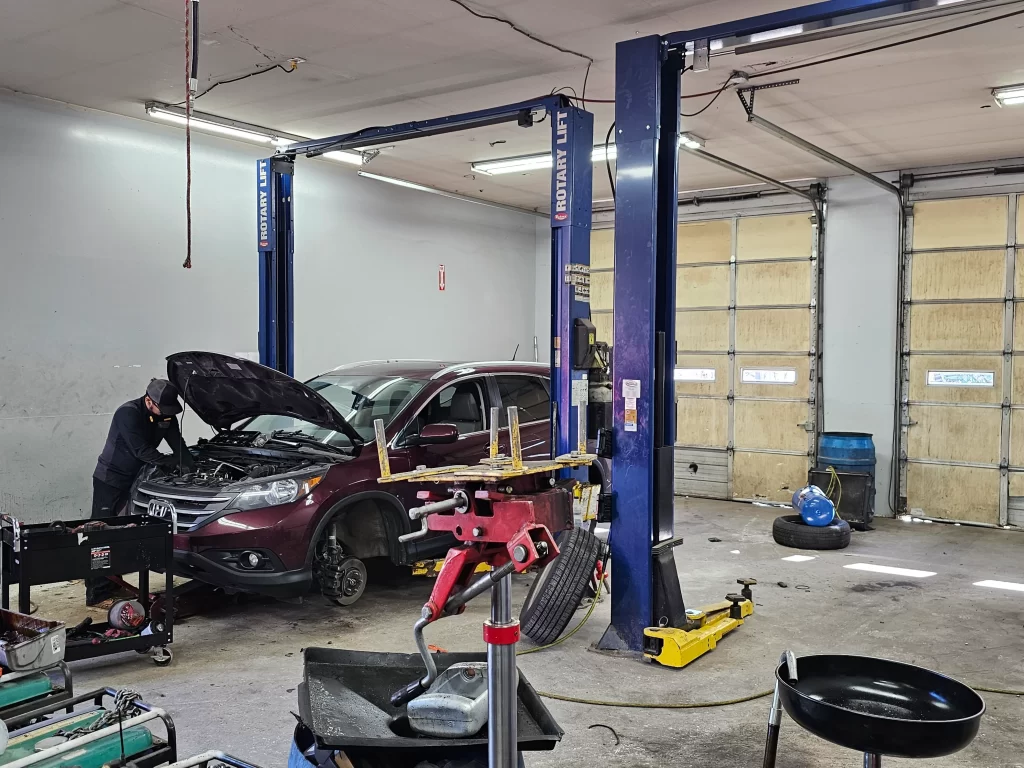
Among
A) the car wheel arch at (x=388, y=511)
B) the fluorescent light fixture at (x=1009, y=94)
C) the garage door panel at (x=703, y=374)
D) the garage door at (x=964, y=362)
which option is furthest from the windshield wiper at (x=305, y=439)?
the garage door at (x=964, y=362)

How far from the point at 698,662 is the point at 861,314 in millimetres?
6523

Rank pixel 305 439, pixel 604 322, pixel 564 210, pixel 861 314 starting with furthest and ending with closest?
pixel 604 322, pixel 861 314, pixel 564 210, pixel 305 439

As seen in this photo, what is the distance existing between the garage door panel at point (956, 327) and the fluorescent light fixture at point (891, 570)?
3431 mm

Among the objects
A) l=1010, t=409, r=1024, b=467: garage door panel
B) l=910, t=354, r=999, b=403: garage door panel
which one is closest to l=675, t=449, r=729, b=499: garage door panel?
l=910, t=354, r=999, b=403: garage door panel

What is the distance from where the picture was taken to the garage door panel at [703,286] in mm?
11266

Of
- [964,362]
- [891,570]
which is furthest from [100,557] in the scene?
[964,362]

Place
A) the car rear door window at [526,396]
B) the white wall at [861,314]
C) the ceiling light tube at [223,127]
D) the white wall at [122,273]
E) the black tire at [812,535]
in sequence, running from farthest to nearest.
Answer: the white wall at [861,314] < the black tire at [812,535] < the ceiling light tube at [223,127] < the white wall at [122,273] < the car rear door window at [526,396]

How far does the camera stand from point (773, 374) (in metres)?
10.9

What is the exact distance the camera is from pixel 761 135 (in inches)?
336

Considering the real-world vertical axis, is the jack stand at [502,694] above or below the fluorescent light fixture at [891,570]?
above

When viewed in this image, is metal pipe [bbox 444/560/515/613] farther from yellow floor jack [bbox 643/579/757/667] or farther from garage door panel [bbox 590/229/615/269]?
garage door panel [bbox 590/229/615/269]

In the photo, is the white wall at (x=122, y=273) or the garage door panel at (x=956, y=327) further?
the garage door panel at (x=956, y=327)

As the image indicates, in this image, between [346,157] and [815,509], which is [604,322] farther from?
[815,509]

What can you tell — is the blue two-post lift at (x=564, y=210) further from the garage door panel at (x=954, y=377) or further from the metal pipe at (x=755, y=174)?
the garage door panel at (x=954, y=377)
